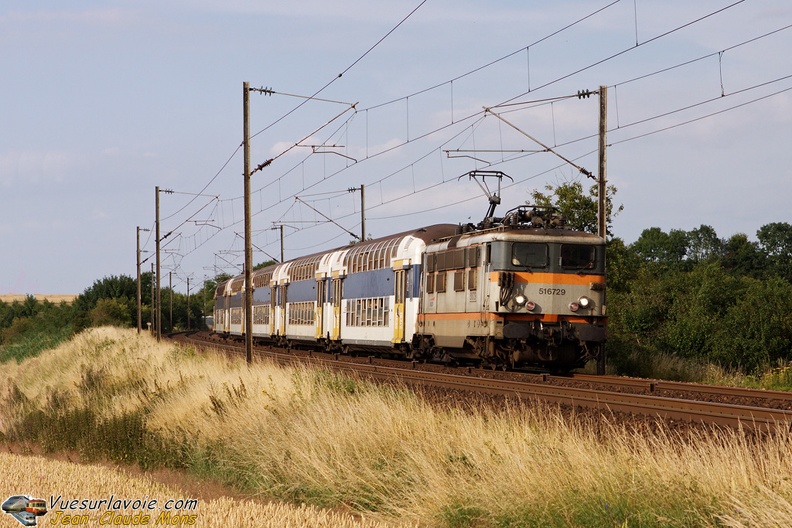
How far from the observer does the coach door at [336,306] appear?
129ft

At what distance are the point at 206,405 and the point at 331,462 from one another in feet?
24.8

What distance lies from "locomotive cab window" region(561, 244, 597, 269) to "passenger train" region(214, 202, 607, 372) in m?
0.02

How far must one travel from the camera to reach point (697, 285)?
145ft

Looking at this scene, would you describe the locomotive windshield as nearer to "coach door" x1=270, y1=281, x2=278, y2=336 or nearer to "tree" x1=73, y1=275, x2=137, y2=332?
"coach door" x1=270, y1=281, x2=278, y2=336

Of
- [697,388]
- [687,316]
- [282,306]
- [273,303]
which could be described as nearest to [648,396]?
[697,388]

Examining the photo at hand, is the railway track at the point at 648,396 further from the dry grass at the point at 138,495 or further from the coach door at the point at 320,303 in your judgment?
the coach door at the point at 320,303

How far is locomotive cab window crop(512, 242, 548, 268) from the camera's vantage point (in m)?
24.2

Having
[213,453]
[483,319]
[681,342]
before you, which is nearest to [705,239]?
[681,342]

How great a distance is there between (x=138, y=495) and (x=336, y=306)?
29.4 m

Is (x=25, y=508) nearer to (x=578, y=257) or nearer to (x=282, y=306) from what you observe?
(x=578, y=257)

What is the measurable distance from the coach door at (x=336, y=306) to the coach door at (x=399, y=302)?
6987 millimetres

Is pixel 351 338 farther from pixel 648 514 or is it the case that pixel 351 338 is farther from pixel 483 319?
pixel 648 514

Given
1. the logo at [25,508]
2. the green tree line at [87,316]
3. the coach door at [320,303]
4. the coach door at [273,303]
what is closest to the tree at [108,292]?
the green tree line at [87,316]

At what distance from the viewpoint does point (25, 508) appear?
9.00m
